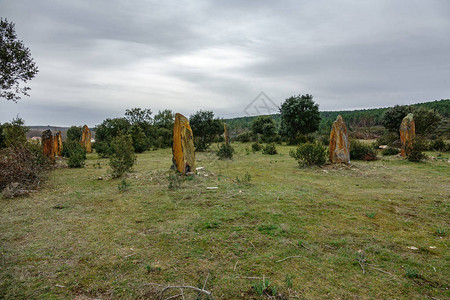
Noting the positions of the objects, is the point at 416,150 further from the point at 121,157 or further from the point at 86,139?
the point at 86,139

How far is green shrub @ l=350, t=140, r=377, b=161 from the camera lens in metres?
13.3

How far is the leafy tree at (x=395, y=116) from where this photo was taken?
2184 centimetres

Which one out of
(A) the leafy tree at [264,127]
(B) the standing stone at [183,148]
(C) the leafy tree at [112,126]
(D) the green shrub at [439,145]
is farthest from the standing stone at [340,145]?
(A) the leafy tree at [264,127]

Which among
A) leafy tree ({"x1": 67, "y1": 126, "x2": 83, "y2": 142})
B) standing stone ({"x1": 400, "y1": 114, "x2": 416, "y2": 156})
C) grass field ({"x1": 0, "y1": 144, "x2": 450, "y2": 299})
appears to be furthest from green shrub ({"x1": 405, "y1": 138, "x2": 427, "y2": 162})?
leafy tree ({"x1": 67, "y1": 126, "x2": 83, "y2": 142})

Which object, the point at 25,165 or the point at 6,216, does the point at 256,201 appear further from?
the point at 25,165

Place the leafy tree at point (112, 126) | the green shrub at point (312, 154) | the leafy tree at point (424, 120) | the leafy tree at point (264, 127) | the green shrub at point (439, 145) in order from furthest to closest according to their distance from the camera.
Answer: the leafy tree at point (264, 127)
the leafy tree at point (112, 126)
the leafy tree at point (424, 120)
the green shrub at point (439, 145)
the green shrub at point (312, 154)

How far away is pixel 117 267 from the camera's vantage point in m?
2.97

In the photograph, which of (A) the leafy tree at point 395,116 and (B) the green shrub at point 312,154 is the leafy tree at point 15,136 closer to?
(B) the green shrub at point 312,154

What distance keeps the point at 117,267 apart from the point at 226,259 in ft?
4.53

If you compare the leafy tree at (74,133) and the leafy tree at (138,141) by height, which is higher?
the leafy tree at (74,133)

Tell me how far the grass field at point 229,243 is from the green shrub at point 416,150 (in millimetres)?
5934

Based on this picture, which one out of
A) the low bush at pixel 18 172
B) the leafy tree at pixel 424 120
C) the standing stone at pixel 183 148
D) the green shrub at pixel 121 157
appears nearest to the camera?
the low bush at pixel 18 172

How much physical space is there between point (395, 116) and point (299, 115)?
28.4ft

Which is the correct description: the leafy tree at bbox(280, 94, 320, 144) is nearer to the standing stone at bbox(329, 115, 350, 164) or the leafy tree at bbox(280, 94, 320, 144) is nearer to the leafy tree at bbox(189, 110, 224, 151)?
the leafy tree at bbox(189, 110, 224, 151)
